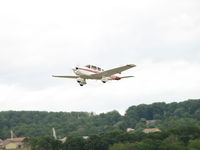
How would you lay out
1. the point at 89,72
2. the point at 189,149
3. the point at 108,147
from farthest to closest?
the point at 108,147, the point at 189,149, the point at 89,72

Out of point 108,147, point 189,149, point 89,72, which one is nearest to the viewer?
point 89,72

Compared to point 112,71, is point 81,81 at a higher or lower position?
lower

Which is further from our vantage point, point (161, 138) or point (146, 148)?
point (161, 138)

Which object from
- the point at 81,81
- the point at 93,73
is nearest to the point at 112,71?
the point at 93,73

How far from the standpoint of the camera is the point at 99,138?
148 metres

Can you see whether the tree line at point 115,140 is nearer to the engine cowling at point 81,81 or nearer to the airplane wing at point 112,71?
the airplane wing at point 112,71

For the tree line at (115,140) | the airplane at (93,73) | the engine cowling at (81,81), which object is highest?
the airplane at (93,73)

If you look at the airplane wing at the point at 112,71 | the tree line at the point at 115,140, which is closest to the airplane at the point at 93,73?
the airplane wing at the point at 112,71

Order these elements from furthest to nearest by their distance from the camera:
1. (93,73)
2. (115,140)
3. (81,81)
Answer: (115,140), (93,73), (81,81)

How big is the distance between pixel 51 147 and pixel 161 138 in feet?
99.3

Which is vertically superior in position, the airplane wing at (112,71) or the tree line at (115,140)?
the airplane wing at (112,71)

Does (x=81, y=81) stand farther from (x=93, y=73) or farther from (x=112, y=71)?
(x=112, y=71)

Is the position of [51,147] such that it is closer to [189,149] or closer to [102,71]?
[189,149]

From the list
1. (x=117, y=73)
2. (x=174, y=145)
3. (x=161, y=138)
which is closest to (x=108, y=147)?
(x=161, y=138)
